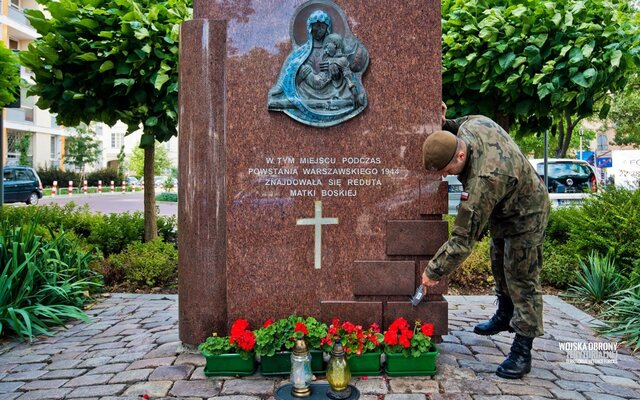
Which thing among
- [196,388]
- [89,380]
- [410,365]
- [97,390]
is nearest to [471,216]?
[410,365]

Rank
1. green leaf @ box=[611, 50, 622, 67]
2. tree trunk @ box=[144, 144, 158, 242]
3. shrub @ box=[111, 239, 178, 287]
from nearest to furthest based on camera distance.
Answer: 1. green leaf @ box=[611, 50, 622, 67]
2. shrub @ box=[111, 239, 178, 287]
3. tree trunk @ box=[144, 144, 158, 242]

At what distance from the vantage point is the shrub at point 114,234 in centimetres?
787

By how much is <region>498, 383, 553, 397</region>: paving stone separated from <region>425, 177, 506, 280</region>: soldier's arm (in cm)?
87

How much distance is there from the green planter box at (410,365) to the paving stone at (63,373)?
227cm

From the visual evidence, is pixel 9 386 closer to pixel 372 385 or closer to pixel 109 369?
pixel 109 369

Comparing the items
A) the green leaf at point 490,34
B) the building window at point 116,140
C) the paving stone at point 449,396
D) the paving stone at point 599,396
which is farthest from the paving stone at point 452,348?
the building window at point 116,140

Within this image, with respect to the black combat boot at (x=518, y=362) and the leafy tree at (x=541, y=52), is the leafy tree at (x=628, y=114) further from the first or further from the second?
the black combat boot at (x=518, y=362)

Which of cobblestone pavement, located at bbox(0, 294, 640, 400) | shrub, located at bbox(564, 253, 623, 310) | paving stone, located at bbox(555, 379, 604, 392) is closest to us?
cobblestone pavement, located at bbox(0, 294, 640, 400)

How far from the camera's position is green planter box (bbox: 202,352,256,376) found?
3654mm

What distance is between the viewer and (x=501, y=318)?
14.4 feet

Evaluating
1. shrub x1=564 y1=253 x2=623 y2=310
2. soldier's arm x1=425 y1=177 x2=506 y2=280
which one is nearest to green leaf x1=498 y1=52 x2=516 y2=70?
shrub x1=564 y1=253 x2=623 y2=310

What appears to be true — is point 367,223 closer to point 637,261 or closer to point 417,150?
point 417,150

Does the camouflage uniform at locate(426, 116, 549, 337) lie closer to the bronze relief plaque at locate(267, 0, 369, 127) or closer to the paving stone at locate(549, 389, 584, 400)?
the paving stone at locate(549, 389, 584, 400)

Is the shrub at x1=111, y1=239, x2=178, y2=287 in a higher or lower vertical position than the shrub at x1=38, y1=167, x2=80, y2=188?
lower
